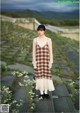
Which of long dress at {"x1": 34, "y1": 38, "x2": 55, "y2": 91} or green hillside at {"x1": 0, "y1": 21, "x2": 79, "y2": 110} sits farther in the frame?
green hillside at {"x1": 0, "y1": 21, "x2": 79, "y2": 110}

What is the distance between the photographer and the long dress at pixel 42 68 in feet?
21.4

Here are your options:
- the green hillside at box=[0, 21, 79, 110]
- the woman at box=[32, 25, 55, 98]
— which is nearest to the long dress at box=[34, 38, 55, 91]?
the woman at box=[32, 25, 55, 98]

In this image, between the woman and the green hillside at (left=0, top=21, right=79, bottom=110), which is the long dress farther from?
the green hillside at (left=0, top=21, right=79, bottom=110)

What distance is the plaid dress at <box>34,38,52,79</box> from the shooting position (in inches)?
256

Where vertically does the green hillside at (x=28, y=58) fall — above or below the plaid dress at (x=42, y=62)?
below

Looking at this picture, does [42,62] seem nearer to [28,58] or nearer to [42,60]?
[42,60]

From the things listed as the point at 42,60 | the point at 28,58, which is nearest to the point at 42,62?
the point at 42,60

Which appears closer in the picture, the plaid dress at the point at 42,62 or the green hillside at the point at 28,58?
the plaid dress at the point at 42,62

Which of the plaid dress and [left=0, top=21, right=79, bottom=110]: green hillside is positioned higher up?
the plaid dress

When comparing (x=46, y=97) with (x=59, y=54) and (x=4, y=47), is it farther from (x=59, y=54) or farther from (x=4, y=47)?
(x=4, y=47)

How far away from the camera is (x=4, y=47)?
13555 mm

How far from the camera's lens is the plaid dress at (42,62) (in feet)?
21.3

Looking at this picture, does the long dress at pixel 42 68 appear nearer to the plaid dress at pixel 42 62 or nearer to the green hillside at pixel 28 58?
the plaid dress at pixel 42 62

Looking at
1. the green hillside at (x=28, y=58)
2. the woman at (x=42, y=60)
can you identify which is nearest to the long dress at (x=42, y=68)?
the woman at (x=42, y=60)
